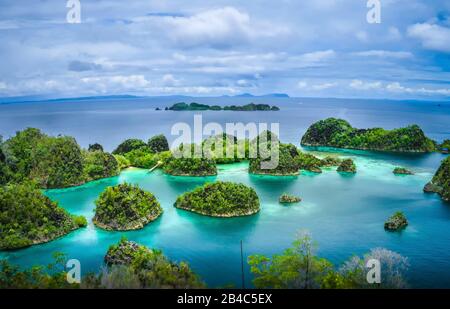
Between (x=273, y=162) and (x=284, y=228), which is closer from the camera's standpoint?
(x=284, y=228)

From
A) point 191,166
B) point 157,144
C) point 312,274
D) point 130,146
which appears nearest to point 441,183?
point 191,166

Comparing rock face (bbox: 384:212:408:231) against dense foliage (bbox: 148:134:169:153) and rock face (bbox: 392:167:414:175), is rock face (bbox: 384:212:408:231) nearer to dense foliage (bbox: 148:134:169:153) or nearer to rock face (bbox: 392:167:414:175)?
rock face (bbox: 392:167:414:175)

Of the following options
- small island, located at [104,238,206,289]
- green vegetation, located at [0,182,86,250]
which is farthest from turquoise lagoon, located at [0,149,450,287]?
small island, located at [104,238,206,289]

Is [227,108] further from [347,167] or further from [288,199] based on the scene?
[288,199]

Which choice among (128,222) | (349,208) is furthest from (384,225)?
(128,222)

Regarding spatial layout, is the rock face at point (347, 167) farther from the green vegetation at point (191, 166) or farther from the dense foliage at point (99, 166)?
the dense foliage at point (99, 166)
